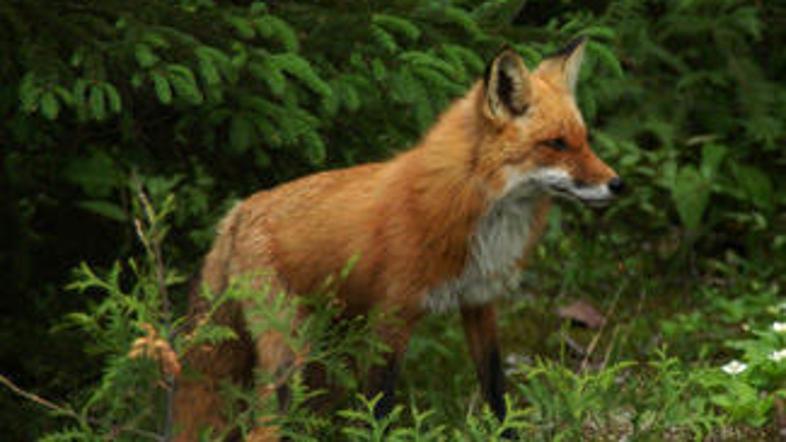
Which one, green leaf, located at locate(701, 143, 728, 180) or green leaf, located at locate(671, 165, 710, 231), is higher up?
green leaf, located at locate(701, 143, 728, 180)

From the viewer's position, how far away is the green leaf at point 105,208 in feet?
18.2

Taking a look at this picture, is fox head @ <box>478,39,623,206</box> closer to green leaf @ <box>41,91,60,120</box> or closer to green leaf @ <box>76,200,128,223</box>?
green leaf @ <box>41,91,60,120</box>

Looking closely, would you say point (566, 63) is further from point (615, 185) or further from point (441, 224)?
point (441, 224)

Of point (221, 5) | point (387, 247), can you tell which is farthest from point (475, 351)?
point (221, 5)

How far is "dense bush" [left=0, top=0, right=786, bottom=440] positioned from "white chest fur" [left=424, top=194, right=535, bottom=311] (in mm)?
436

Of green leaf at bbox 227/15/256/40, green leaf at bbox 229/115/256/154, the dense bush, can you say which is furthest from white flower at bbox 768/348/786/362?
green leaf at bbox 227/15/256/40

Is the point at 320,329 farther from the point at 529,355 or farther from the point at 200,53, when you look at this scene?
the point at 529,355

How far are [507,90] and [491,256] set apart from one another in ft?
1.93

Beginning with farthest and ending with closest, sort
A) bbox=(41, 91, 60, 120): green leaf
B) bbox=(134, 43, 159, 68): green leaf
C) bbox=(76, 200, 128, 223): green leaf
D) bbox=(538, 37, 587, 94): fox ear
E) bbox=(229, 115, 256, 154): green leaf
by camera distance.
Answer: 1. bbox=(76, 200, 128, 223): green leaf
2. bbox=(229, 115, 256, 154): green leaf
3. bbox=(538, 37, 587, 94): fox ear
4. bbox=(134, 43, 159, 68): green leaf
5. bbox=(41, 91, 60, 120): green leaf

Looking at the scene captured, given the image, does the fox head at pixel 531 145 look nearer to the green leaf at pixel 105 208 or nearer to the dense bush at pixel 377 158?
the dense bush at pixel 377 158

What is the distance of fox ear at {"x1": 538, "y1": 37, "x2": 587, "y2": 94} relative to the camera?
14.3 feet

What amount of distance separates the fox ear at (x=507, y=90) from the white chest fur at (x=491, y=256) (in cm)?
31

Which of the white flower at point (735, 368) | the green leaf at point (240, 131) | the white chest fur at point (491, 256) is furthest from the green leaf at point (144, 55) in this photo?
the white flower at point (735, 368)

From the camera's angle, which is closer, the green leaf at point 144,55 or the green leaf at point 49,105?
the green leaf at point 49,105
